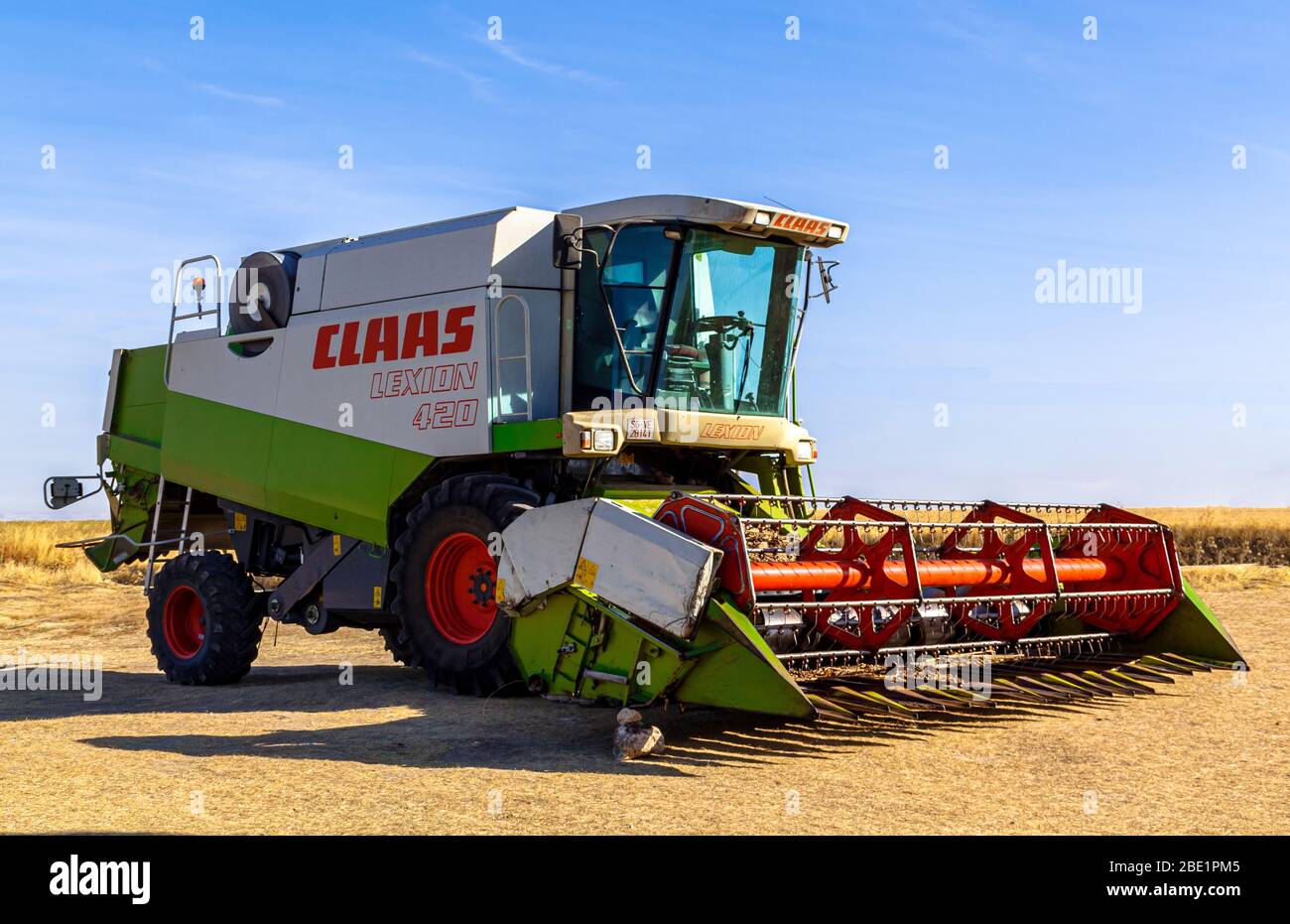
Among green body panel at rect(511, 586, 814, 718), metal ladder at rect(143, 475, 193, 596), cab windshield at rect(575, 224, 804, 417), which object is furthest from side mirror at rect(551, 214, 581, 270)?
metal ladder at rect(143, 475, 193, 596)

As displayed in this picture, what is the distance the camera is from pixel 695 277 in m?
9.70

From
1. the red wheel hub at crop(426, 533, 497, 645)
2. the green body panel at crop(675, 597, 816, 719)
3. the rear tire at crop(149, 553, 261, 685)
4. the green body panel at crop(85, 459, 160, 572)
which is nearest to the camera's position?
the green body panel at crop(675, 597, 816, 719)

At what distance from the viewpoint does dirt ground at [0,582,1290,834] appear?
5820 mm

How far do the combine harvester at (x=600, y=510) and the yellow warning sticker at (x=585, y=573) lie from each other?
0.02 m

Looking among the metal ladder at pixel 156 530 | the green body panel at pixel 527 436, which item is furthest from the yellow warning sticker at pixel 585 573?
the metal ladder at pixel 156 530

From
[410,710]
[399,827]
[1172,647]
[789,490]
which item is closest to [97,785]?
[399,827]

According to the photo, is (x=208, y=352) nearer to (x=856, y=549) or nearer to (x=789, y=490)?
(x=789, y=490)

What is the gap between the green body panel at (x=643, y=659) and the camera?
701 centimetres

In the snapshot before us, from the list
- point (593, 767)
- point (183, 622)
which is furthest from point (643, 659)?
point (183, 622)

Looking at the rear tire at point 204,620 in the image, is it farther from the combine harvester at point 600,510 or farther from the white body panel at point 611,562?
the white body panel at point 611,562

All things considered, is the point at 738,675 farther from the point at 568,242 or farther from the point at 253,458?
the point at 253,458

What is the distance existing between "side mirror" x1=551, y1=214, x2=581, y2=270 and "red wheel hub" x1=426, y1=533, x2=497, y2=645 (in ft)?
6.97

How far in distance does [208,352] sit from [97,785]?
6.32 metres

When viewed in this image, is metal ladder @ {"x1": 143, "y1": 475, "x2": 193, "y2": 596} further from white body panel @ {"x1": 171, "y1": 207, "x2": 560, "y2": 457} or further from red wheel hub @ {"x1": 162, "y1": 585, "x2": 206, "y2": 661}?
white body panel @ {"x1": 171, "y1": 207, "x2": 560, "y2": 457}
